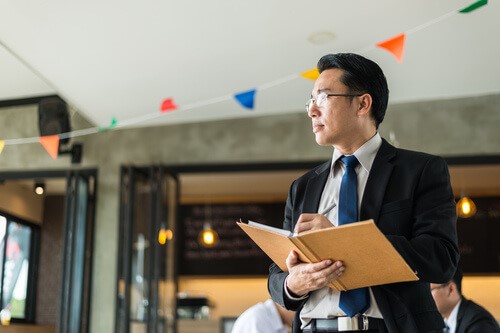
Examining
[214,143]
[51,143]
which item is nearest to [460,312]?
[214,143]

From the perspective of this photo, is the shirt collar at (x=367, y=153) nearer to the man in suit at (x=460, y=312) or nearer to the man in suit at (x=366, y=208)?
Answer: the man in suit at (x=366, y=208)

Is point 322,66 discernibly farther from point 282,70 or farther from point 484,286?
point 484,286

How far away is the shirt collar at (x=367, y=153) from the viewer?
164cm

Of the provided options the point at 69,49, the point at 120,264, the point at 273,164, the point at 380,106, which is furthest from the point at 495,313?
the point at 380,106

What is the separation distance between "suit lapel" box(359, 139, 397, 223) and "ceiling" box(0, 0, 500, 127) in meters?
2.45

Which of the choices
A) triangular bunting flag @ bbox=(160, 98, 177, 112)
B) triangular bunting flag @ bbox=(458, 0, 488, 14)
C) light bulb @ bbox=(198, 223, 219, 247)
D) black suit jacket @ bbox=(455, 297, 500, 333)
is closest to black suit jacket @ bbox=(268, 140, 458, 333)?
black suit jacket @ bbox=(455, 297, 500, 333)

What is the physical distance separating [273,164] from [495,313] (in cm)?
356

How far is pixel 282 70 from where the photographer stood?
490 centimetres

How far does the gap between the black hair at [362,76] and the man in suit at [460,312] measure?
167 cm

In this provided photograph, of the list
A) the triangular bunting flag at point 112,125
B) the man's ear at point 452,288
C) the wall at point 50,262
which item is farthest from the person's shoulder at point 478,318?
the wall at point 50,262

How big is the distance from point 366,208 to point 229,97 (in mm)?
3904

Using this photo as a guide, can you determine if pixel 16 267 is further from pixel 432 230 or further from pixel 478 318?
pixel 432 230

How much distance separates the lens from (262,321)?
3.33 meters

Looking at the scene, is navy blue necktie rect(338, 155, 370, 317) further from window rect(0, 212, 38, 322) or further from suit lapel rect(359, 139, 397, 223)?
window rect(0, 212, 38, 322)
